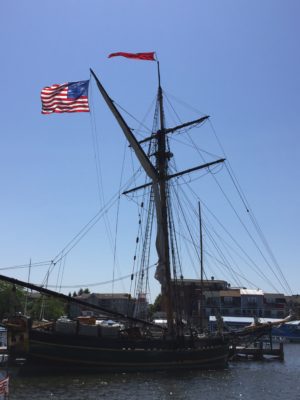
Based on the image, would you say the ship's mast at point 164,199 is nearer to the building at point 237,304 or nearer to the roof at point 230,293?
the building at point 237,304

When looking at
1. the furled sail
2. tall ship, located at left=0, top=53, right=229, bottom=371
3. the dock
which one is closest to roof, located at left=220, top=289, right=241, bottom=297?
the dock

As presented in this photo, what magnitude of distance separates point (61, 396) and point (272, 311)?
97850 millimetres

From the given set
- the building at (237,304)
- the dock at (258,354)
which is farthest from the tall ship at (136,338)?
the building at (237,304)

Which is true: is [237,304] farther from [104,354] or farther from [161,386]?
[161,386]

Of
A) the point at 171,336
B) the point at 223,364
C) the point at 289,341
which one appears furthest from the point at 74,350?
the point at 289,341

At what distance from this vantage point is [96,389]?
25.1 metres

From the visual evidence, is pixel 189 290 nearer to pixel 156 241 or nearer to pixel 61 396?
pixel 156 241

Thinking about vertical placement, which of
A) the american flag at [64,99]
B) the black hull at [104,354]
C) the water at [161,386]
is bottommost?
the water at [161,386]

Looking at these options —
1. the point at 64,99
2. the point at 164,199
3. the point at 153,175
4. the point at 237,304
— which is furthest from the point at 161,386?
the point at 237,304

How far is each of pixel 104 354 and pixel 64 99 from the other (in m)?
16.0

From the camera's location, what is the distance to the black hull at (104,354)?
96.6 ft

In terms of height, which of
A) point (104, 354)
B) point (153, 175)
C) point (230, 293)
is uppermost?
point (153, 175)

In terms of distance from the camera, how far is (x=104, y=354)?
30578 mm

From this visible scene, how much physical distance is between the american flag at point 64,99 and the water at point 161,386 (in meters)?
15.7
